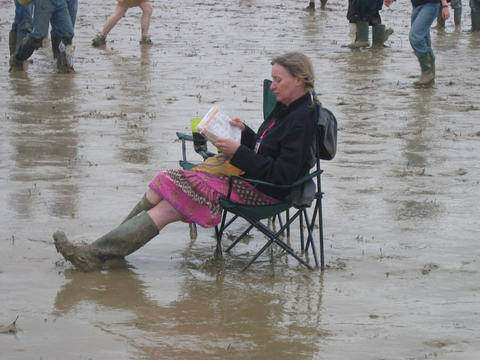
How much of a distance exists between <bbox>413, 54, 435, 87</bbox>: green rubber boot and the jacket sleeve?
7218 millimetres

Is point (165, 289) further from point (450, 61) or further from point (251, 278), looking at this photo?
point (450, 61)

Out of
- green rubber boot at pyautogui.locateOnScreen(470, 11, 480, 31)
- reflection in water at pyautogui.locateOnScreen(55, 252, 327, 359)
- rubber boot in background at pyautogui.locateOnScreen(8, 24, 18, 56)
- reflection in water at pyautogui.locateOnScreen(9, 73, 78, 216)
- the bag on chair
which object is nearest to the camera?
reflection in water at pyautogui.locateOnScreen(55, 252, 327, 359)

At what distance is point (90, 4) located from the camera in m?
24.2

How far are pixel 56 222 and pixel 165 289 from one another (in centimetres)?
153

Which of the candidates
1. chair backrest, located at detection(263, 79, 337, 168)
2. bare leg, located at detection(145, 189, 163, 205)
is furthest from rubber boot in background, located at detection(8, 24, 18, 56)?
chair backrest, located at detection(263, 79, 337, 168)

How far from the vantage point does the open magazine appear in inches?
208

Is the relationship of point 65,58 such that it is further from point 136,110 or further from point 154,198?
point 154,198

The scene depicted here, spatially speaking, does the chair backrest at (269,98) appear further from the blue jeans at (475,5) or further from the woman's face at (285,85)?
the blue jeans at (475,5)

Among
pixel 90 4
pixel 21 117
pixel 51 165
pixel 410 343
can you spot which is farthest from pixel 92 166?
pixel 90 4

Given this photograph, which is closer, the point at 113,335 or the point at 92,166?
the point at 113,335

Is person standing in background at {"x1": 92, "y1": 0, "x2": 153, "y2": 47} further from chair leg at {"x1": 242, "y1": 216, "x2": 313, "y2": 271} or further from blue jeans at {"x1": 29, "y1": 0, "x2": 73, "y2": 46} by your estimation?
chair leg at {"x1": 242, "y1": 216, "x2": 313, "y2": 271}

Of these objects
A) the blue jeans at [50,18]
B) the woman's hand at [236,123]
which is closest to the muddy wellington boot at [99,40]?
the blue jeans at [50,18]

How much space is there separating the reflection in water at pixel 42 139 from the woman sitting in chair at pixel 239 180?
4.19 ft

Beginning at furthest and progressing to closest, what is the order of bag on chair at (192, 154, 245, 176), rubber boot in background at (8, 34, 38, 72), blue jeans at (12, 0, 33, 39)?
blue jeans at (12, 0, 33, 39) < rubber boot in background at (8, 34, 38, 72) < bag on chair at (192, 154, 245, 176)
